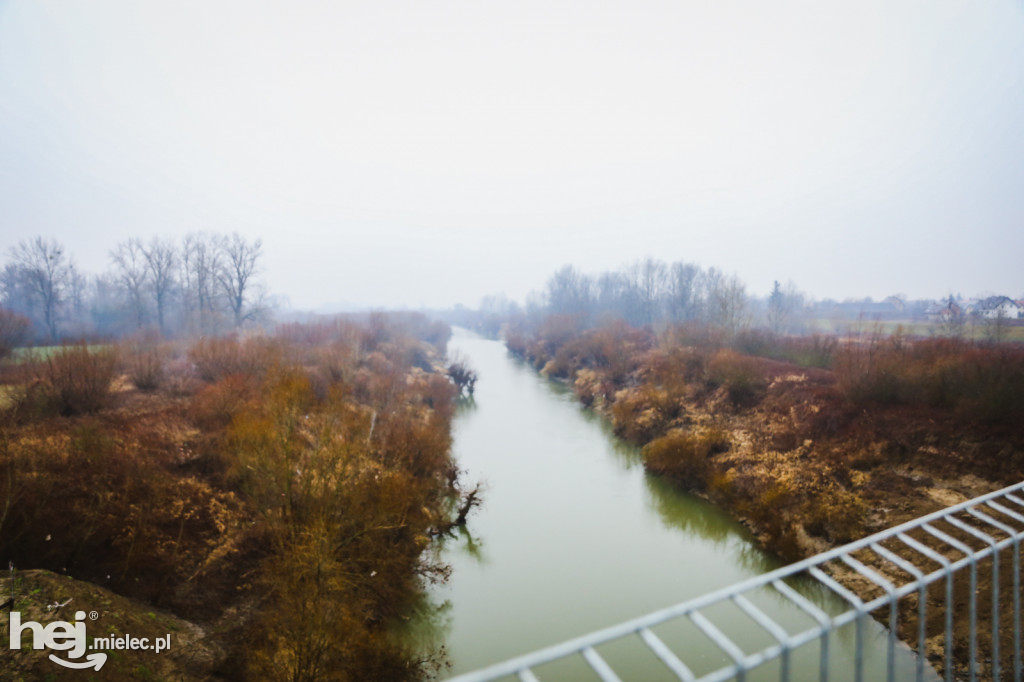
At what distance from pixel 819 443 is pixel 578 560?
8.41 meters

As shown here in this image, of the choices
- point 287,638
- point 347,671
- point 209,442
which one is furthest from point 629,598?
point 209,442

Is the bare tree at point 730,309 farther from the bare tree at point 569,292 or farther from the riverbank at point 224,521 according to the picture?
the bare tree at point 569,292

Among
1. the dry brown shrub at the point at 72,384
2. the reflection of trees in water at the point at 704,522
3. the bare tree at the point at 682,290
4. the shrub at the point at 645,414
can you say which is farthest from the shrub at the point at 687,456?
the bare tree at the point at 682,290

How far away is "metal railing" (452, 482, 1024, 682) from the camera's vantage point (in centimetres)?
194

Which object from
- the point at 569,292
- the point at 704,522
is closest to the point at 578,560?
the point at 704,522

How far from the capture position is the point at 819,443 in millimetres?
14477

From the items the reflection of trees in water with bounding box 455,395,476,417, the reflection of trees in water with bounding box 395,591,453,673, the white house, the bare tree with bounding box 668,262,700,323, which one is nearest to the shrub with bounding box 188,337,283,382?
the reflection of trees in water with bounding box 395,591,453,673

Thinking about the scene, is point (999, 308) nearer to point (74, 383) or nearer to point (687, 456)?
point (687, 456)

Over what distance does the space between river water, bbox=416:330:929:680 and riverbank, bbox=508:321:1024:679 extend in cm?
99

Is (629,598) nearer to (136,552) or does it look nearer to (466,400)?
(136,552)

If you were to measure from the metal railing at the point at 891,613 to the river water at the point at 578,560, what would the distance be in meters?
0.47

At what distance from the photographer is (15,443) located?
948 centimetres

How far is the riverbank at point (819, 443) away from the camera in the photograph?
1134 cm

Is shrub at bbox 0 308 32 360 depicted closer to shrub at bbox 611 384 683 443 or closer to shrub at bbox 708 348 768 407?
shrub at bbox 611 384 683 443
